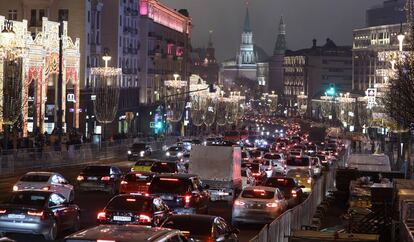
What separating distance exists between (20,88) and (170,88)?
69579 mm

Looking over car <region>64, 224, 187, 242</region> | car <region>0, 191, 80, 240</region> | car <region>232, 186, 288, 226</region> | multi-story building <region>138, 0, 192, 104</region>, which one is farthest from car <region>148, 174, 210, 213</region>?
multi-story building <region>138, 0, 192, 104</region>

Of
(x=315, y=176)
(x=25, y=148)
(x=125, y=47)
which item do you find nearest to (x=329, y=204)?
(x=315, y=176)

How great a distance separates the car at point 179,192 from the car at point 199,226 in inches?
345

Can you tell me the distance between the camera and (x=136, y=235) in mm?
11836

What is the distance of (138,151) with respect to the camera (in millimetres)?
68438

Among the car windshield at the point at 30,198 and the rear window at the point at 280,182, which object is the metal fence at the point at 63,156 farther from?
the car windshield at the point at 30,198

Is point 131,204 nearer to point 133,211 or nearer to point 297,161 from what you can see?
point 133,211

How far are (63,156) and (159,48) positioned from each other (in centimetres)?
7257

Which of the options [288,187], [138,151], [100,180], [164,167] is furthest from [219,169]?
[138,151]

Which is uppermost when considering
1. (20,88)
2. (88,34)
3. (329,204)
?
(88,34)

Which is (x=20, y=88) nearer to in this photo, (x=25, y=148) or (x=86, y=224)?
(x=25, y=148)

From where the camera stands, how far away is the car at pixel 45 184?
1252 inches

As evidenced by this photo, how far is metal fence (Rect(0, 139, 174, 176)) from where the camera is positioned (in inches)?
1927

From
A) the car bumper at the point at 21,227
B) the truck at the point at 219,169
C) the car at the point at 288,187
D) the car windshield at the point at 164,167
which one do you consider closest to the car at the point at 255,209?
the car at the point at 288,187
